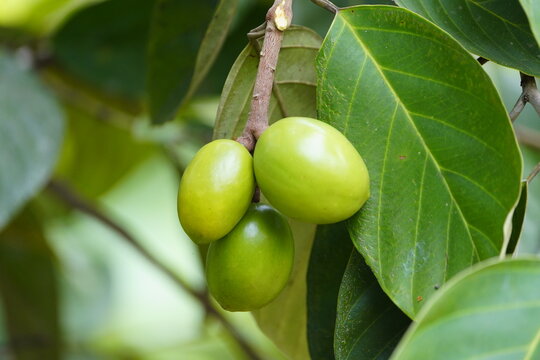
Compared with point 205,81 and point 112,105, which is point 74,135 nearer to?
point 112,105

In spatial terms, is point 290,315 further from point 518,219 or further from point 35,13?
point 35,13

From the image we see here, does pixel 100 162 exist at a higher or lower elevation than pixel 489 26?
lower

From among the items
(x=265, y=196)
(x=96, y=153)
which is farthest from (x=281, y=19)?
(x=96, y=153)

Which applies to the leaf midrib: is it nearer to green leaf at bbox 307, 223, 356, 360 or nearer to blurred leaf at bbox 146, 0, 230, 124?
green leaf at bbox 307, 223, 356, 360

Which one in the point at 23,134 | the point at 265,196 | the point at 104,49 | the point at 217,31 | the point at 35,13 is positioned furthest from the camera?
the point at 35,13

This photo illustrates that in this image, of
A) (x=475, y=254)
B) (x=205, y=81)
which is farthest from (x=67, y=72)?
(x=475, y=254)

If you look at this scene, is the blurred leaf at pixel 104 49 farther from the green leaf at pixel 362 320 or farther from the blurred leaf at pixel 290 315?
the green leaf at pixel 362 320
